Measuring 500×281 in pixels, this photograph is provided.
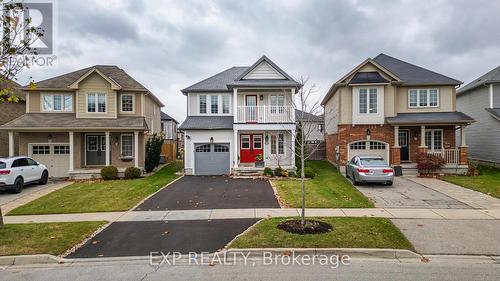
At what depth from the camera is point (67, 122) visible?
20547 mm

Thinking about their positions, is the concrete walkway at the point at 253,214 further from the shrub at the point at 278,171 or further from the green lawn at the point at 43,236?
the shrub at the point at 278,171

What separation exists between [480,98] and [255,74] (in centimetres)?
1724

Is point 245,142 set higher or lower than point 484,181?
higher

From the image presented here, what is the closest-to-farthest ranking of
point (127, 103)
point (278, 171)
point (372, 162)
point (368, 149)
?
point (372, 162)
point (278, 171)
point (368, 149)
point (127, 103)

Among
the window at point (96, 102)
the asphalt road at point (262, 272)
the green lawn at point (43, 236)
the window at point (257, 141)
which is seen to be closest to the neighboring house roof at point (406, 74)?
the window at point (257, 141)

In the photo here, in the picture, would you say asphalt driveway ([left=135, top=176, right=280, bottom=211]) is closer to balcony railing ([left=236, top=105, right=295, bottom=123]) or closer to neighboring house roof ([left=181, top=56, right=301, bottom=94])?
balcony railing ([left=236, top=105, right=295, bottom=123])

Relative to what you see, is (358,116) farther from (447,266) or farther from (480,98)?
(447,266)

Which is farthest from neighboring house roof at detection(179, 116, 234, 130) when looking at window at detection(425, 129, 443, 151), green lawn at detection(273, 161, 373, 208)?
window at detection(425, 129, 443, 151)

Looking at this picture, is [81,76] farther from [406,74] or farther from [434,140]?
[434,140]

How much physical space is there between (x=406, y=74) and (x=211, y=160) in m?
15.3

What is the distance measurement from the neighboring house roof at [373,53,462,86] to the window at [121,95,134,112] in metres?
19.0

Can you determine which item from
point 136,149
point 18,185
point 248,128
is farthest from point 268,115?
point 18,185

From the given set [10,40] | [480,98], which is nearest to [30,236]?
[10,40]

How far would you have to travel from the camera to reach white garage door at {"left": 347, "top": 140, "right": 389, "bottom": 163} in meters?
21.3
